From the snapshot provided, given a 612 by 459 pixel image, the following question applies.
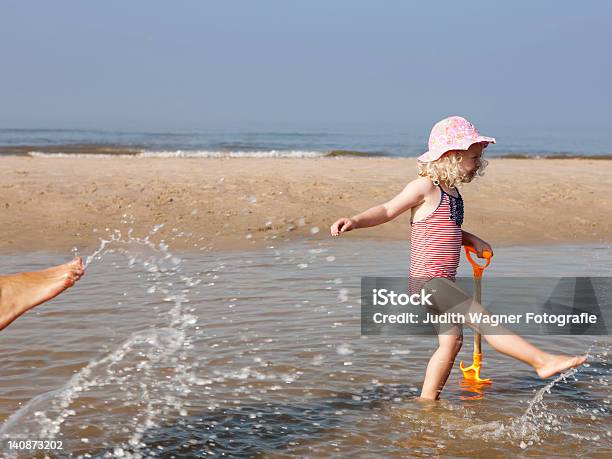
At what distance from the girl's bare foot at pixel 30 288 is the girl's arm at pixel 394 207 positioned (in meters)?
1.33

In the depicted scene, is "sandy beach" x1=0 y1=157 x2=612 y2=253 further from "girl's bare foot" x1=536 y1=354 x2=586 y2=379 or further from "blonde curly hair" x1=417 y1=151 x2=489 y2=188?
"girl's bare foot" x1=536 y1=354 x2=586 y2=379

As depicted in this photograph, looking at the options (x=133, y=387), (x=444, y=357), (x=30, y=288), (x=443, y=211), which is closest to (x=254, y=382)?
(x=133, y=387)

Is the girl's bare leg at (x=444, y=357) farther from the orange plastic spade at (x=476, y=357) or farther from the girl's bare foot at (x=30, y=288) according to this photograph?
the girl's bare foot at (x=30, y=288)

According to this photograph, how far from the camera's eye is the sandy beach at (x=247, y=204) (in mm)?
9164

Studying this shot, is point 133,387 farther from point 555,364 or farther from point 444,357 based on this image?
point 555,364

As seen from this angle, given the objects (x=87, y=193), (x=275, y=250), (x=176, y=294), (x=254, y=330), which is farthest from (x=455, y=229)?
(x=87, y=193)

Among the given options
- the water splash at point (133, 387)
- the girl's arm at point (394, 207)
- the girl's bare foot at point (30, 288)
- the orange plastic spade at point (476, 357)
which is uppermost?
the girl's arm at point (394, 207)

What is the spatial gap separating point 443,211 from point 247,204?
617cm

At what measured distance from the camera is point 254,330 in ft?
18.9

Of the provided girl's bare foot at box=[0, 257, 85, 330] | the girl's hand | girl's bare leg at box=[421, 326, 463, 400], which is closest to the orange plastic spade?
girl's bare leg at box=[421, 326, 463, 400]

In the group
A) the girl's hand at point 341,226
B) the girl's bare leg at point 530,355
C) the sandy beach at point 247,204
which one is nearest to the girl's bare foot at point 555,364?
the girl's bare leg at point 530,355

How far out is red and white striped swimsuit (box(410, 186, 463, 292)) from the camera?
4.30 metres

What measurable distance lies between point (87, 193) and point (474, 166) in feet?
23.3

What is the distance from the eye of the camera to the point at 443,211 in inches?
170
